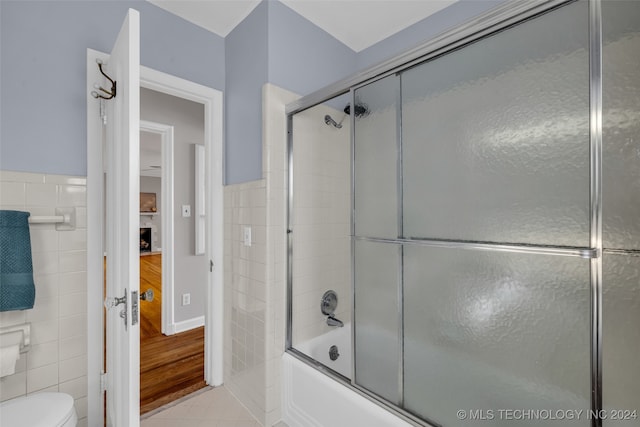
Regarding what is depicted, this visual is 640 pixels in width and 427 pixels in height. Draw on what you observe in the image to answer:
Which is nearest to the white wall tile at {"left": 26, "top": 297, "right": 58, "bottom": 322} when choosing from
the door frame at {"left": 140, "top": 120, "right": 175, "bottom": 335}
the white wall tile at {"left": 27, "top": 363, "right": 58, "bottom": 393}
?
the white wall tile at {"left": 27, "top": 363, "right": 58, "bottom": 393}

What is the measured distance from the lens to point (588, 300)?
2.59 ft

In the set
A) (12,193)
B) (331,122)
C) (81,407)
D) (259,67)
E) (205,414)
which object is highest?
(259,67)

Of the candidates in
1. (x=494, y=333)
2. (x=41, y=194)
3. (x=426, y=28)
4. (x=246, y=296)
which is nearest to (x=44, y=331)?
(x=41, y=194)

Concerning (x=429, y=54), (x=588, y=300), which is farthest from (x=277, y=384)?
(x=429, y=54)

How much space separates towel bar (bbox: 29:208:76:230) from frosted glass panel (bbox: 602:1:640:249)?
2053mm

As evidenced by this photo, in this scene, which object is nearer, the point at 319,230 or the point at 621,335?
the point at 621,335

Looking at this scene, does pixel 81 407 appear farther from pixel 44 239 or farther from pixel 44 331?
pixel 44 239

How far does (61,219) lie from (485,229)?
5.97 feet

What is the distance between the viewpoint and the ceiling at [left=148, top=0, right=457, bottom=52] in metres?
1.77

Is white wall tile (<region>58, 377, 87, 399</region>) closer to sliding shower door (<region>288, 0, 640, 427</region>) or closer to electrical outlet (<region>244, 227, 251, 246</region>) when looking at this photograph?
electrical outlet (<region>244, 227, 251, 246</region>)

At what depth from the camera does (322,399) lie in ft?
4.80

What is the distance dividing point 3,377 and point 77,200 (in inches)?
32.4

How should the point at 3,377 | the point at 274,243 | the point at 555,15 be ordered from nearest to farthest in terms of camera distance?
the point at 555,15 < the point at 3,377 < the point at 274,243

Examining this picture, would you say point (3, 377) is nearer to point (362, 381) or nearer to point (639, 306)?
point (362, 381)
